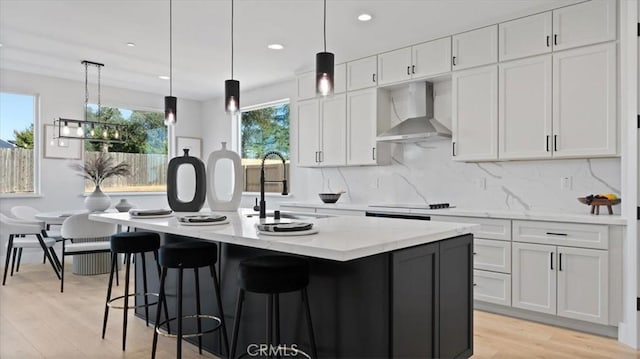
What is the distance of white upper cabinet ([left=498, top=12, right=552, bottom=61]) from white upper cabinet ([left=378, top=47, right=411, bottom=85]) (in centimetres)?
98

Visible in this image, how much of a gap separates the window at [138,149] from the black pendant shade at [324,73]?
5162 mm

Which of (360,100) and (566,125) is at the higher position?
(360,100)

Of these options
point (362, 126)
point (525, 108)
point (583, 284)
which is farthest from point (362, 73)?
point (583, 284)

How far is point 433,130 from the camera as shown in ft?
14.1

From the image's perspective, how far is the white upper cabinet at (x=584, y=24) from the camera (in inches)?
130

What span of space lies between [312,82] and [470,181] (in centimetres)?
233

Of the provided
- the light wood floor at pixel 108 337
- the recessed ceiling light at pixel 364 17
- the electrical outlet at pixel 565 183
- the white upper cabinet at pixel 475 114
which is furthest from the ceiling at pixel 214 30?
the light wood floor at pixel 108 337

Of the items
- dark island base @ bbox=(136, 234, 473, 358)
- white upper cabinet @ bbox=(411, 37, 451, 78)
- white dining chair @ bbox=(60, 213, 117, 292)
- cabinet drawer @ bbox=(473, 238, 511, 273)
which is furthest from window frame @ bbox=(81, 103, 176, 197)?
cabinet drawer @ bbox=(473, 238, 511, 273)

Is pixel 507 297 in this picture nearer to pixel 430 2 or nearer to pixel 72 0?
pixel 430 2

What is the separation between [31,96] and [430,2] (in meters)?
5.49

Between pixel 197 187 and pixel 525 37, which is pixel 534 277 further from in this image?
pixel 197 187

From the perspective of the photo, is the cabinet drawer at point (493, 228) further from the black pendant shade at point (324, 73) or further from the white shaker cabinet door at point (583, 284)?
the black pendant shade at point (324, 73)

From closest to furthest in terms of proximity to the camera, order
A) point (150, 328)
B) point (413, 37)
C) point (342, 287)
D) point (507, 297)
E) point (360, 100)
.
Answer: point (342, 287) → point (150, 328) → point (507, 297) → point (413, 37) → point (360, 100)

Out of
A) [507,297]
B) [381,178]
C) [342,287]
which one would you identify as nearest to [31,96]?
[381,178]
